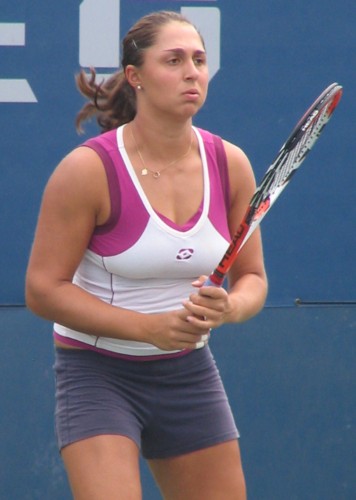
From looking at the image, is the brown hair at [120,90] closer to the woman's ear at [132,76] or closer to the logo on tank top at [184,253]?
the woman's ear at [132,76]

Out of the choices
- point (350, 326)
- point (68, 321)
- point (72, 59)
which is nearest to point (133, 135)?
point (68, 321)

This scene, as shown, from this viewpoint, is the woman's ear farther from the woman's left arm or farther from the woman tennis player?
the woman's left arm

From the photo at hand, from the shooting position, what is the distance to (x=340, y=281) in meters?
4.28

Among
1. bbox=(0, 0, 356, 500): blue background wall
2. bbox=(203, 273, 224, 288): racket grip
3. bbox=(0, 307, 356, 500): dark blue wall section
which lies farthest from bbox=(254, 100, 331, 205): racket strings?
bbox=(0, 307, 356, 500): dark blue wall section

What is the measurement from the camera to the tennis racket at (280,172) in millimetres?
2822

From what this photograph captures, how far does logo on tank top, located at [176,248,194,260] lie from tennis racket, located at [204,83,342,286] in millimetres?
144

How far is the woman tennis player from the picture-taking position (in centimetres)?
296

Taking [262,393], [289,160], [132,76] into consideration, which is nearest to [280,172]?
[289,160]

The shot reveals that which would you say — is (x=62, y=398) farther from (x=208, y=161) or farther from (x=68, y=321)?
(x=208, y=161)

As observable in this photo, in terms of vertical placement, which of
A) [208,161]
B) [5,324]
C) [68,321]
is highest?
[208,161]

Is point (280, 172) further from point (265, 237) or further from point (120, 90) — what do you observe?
point (265, 237)

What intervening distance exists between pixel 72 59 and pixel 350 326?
4.36 ft

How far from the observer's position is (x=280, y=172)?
2900 millimetres

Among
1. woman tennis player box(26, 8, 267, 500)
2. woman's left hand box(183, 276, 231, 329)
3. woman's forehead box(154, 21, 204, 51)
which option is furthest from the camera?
woman's forehead box(154, 21, 204, 51)
